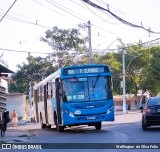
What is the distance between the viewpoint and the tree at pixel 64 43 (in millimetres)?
61744

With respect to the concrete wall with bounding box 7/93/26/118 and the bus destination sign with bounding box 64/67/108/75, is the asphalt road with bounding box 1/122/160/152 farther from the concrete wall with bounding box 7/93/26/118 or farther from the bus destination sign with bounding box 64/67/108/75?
the concrete wall with bounding box 7/93/26/118

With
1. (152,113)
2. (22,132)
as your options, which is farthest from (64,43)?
(152,113)

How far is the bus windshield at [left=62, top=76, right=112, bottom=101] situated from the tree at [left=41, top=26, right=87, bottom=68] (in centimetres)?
3781

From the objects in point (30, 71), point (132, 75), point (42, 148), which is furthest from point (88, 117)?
point (132, 75)

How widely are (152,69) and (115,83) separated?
682 centimetres

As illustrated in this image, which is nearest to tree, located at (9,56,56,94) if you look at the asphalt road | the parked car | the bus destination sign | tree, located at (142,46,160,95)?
tree, located at (142,46,160,95)

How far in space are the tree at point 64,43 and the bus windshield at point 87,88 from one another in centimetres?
3781

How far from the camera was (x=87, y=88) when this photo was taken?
77.1ft

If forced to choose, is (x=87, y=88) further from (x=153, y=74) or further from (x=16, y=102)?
(x=153, y=74)

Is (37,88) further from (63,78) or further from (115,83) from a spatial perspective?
(115,83)

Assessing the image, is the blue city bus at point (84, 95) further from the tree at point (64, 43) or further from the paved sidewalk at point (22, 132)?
the tree at point (64, 43)

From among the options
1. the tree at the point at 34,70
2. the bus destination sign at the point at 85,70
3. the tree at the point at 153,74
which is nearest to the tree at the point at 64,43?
the tree at the point at 34,70

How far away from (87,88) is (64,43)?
3973 cm

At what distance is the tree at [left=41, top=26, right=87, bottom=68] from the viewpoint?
203 feet
